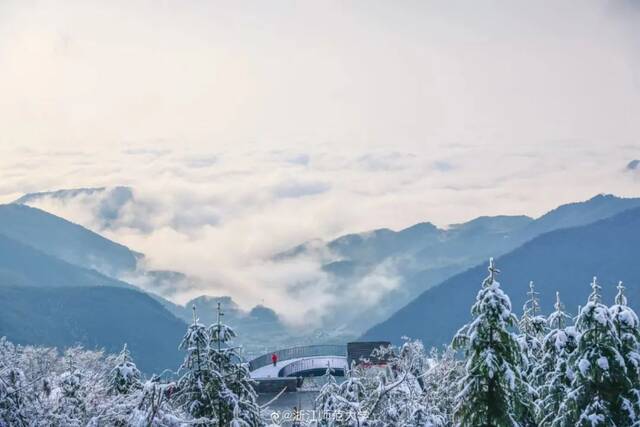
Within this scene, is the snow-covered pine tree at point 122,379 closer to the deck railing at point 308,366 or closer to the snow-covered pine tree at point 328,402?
the snow-covered pine tree at point 328,402

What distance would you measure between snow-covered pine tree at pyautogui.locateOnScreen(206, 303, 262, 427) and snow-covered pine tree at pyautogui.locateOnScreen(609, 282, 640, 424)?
44.3 feet

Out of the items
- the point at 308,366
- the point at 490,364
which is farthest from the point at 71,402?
the point at 308,366

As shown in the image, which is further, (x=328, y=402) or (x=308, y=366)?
(x=308, y=366)

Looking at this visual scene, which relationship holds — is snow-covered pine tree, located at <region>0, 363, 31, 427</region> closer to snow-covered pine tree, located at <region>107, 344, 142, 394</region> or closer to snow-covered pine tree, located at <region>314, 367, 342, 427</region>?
snow-covered pine tree, located at <region>107, 344, 142, 394</region>

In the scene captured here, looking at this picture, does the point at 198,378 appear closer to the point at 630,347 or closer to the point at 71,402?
the point at 71,402

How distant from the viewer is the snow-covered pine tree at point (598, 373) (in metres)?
31.7

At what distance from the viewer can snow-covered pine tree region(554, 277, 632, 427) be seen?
31734 mm

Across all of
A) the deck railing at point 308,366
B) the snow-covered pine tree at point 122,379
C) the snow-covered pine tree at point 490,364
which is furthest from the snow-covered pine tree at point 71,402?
the deck railing at point 308,366

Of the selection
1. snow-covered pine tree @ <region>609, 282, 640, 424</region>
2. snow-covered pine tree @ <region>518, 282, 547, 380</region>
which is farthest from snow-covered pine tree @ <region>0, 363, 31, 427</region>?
snow-covered pine tree @ <region>518, 282, 547, 380</region>

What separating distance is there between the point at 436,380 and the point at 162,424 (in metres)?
28.6

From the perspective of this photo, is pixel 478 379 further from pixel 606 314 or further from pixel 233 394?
pixel 233 394

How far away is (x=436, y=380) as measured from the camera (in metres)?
49.2

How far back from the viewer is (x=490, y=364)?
29.1 meters

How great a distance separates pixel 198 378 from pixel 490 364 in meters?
10.1
